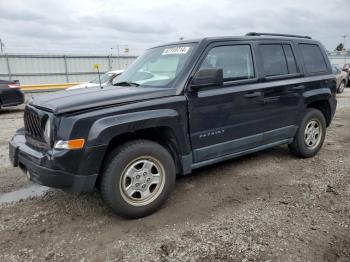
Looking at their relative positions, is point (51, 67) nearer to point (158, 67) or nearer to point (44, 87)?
point (44, 87)

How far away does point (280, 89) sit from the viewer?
4.50 meters

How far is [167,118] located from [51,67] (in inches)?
679

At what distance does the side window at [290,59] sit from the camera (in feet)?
15.6

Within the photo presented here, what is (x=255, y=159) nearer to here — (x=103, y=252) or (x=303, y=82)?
(x=303, y=82)

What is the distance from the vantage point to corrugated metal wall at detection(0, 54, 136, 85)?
685 inches

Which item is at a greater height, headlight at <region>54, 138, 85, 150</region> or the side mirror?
the side mirror

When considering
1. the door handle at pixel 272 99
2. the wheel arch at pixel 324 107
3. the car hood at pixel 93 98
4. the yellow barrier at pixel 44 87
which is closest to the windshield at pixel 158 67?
the car hood at pixel 93 98

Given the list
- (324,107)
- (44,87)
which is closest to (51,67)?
(44,87)

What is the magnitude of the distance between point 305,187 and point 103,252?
2.66 meters

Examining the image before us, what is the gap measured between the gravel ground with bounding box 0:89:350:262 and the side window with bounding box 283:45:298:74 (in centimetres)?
149

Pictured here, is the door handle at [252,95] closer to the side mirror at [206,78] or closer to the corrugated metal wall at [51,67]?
the side mirror at [206,78]

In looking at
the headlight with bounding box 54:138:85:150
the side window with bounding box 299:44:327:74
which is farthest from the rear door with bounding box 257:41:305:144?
the headlight with bounding box 54:138:85:150

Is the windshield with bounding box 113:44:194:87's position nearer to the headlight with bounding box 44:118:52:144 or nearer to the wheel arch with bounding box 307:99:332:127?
the headlight with bounding box 44:118:52:144

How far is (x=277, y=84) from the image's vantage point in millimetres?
4461
